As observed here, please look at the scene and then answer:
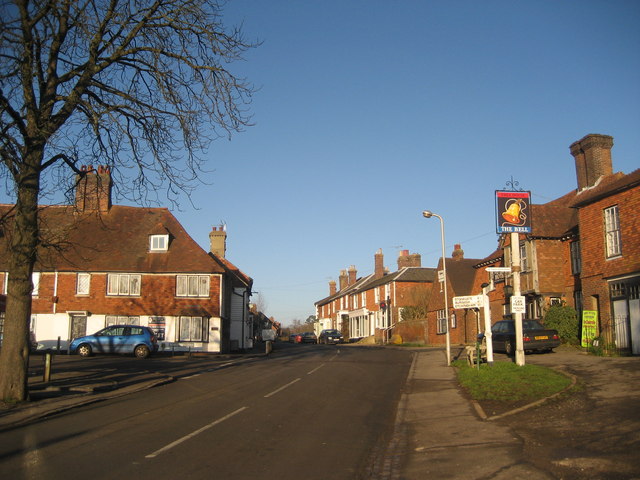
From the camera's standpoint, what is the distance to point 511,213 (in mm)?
17672

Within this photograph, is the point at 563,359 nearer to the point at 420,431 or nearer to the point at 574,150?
the point at 420,431

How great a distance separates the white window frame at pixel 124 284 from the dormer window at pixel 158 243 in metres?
2.27

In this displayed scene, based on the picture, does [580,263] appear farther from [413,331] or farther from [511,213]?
[413,331]

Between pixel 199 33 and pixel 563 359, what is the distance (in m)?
16.0

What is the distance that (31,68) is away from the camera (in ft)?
39.9

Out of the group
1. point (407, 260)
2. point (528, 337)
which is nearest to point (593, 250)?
point (528, 337)

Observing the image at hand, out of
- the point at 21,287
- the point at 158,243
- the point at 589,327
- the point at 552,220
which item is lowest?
the point at 589,327

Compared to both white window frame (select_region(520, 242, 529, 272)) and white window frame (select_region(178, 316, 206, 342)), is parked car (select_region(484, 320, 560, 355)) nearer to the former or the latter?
white window frame (select_region(520, 242, 529, 272))

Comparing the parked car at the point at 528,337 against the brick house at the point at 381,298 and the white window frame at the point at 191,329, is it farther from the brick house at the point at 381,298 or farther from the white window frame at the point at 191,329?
the brick house at the point at 381,298

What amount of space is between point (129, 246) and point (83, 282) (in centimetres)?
364

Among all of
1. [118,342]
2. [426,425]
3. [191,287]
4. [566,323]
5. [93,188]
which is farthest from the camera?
[191,287]

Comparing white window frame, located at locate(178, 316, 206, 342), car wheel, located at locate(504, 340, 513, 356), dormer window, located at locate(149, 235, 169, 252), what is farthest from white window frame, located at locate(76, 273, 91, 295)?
car wheel, located at locate(504, 340, 513, 356)

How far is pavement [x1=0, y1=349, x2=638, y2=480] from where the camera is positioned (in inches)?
280

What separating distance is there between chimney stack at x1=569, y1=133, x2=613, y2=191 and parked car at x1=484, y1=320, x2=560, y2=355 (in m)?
10.5
